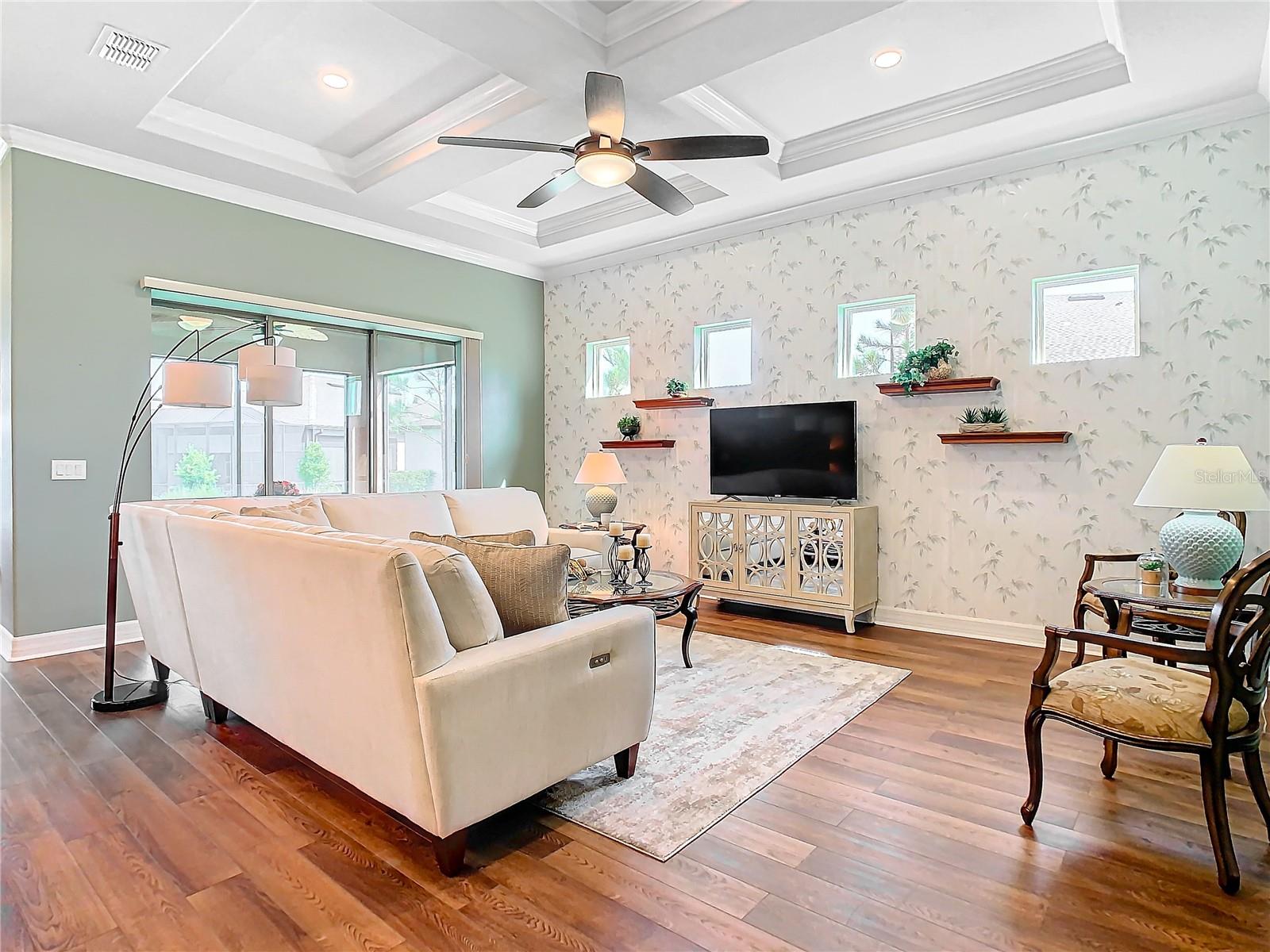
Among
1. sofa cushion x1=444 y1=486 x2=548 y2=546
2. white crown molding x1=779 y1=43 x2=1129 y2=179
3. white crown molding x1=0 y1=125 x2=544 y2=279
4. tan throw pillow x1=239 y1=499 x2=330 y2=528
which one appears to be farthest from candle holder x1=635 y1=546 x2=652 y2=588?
white crown molding x1=0 y1=125 x2=544 y2=279

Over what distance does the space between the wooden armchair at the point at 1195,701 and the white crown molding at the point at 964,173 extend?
3030mm

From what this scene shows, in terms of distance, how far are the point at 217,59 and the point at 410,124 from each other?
1.02 meters

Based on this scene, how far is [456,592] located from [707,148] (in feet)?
7.04

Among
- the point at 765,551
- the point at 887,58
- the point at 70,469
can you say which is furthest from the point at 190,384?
the point at 887,58

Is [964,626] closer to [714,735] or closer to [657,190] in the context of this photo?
[714,735]

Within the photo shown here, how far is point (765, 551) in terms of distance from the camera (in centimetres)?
492

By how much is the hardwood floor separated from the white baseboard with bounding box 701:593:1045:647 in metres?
1.57

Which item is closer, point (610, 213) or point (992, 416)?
point (992, 416)

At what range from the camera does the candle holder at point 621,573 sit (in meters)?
3.54

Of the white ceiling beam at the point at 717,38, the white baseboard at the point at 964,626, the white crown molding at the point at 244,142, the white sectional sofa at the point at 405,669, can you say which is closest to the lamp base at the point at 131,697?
the white sectional sofa at the point at 405,669

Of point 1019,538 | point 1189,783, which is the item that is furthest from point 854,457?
point 1189,783

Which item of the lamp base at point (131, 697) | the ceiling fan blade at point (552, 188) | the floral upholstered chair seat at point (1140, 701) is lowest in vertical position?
the lamp base at point (131, 697)

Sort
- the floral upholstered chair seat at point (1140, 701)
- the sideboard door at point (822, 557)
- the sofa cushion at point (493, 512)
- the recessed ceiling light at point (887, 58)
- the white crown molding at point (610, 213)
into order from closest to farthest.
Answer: the floral upholstered chair seat at point (1140, 701), the recessed ceiling light at point (887, 58), the sideboard door at point (822, 557), the sofa cushion at point (493, 512), the white crown molding at point (610, 213)

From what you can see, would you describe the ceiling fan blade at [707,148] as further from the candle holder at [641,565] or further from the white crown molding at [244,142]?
the white crown molding at [244,142]
